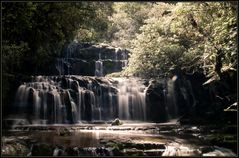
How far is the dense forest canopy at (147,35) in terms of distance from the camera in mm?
13047

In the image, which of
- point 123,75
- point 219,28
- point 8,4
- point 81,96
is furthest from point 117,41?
point 8,4

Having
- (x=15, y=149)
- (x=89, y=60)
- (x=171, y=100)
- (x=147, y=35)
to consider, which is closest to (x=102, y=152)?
(x=15, y=149)

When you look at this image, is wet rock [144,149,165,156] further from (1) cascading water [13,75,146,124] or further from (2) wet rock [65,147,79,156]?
(1) cascading water [13,75,146,124]

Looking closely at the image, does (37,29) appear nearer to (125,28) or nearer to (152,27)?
(152,27)

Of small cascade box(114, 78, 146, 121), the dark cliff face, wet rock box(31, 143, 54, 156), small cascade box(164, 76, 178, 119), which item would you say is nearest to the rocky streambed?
wet rock box(31, 143, 54, 156)

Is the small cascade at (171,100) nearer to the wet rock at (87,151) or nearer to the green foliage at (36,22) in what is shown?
the green foliage at (36,22)

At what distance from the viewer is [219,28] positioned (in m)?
15.5

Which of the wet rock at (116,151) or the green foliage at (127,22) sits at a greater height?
the green foliage at (127,22)

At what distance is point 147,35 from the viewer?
31.0 m

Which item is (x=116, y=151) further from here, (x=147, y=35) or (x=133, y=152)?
(x=147, y=35)

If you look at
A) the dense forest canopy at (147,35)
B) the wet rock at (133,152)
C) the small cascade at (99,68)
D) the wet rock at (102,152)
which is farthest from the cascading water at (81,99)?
the wet rock at (133,152)

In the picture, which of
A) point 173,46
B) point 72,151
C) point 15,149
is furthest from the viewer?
point 173,46

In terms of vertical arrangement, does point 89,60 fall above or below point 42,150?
above

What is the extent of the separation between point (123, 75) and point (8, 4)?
76.7ft
